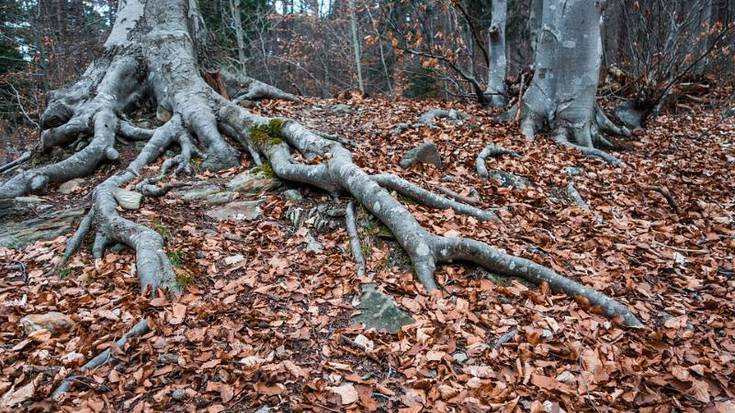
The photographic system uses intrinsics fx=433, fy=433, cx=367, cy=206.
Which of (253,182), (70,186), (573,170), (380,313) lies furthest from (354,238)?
(70,186)

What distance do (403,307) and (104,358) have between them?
1930 millimetres

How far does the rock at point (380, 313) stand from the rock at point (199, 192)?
2.52 metres

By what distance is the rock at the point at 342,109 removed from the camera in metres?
7.76

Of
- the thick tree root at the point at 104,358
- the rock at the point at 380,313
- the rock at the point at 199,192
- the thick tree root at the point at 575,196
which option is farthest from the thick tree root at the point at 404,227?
the thick tree root at the point at 104,358

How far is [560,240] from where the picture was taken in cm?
400

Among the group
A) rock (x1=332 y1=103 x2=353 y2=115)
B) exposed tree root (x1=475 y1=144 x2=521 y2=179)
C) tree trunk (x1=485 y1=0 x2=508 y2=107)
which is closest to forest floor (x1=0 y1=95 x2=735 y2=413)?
exposed tree root (x1=475 y1=144 x2=521 y2=179)

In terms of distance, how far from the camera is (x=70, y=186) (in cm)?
536

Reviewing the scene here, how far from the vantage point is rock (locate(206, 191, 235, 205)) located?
187 inches

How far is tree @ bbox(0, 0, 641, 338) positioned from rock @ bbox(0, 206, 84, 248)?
0.34 metres

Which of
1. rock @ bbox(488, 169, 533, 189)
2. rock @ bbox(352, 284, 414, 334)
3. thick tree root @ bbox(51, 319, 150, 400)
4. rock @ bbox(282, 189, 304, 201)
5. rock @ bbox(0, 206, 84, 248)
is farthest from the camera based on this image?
rock @ bbox(488, 169, 533, 189)

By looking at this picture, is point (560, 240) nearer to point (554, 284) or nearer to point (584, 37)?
point (554, 284)

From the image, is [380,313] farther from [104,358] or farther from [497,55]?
[497,55]

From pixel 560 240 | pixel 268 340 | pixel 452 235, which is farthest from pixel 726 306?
pixel 268 340

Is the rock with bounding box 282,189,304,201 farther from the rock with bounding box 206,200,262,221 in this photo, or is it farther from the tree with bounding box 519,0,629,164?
the tree with bounding box 519,0,629,164
